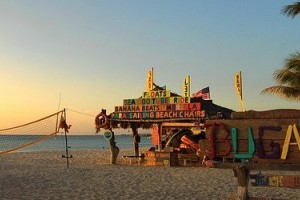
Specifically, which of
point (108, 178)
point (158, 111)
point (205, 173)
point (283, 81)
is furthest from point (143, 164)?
point (283, 81)

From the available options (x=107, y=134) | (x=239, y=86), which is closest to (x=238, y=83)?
(x=239, y=86)

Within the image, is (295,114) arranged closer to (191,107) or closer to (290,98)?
(191,107)

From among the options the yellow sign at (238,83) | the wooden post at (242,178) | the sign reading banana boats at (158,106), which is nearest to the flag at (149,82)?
the sign reading banana boats at (158,106)

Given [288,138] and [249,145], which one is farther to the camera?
[249,145]

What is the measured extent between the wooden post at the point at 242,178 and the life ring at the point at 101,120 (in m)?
17.0

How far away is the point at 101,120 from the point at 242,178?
17.3m

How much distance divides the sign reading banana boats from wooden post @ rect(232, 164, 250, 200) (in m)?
14.7

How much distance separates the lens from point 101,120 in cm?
2239

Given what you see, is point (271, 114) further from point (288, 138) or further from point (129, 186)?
point (129, 186)

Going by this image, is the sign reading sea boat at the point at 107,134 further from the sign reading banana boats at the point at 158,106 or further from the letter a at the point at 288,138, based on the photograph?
the letter a at the point at 288,138

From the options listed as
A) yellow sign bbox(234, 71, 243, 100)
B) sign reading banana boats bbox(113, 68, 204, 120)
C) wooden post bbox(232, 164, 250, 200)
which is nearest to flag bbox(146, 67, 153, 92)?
sign reading banana boats bbox(113, 68, 204, 120)

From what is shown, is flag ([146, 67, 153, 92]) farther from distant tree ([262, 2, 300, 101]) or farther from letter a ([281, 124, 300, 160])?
letter a ([281, 124, 300, 160])

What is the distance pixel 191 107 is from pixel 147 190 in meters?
8.49

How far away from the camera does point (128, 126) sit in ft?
78.4
